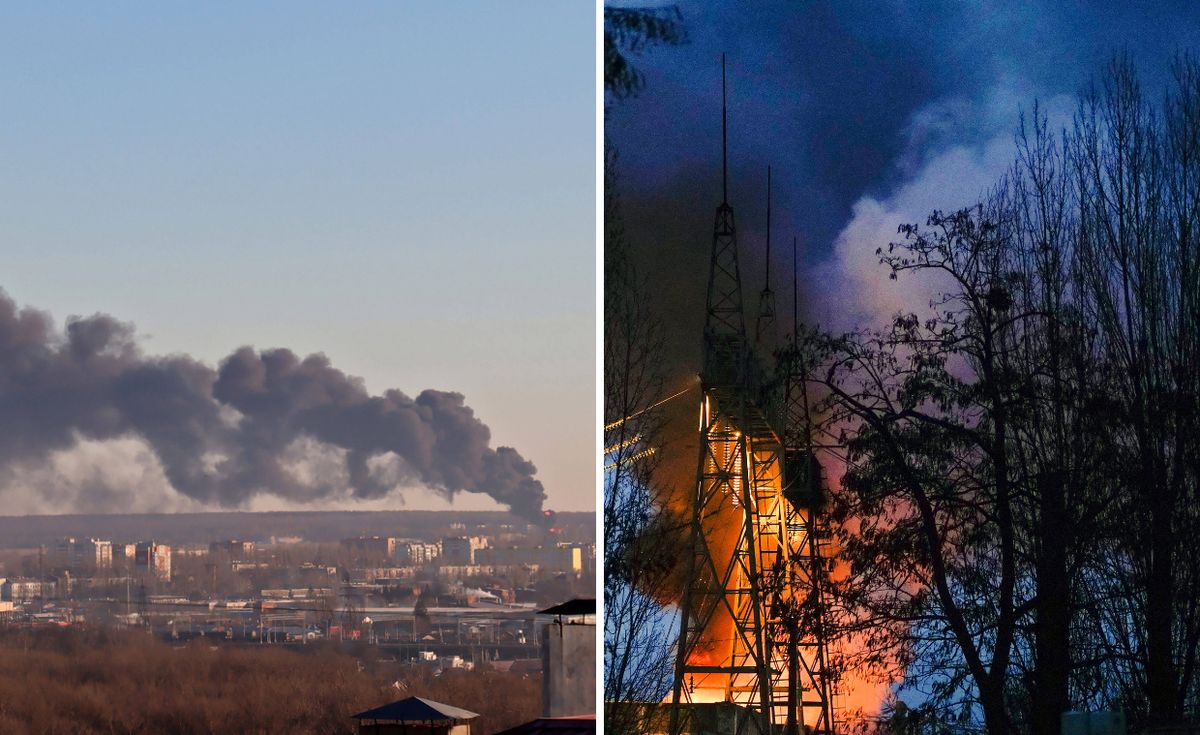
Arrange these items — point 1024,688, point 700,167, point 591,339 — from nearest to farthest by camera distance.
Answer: point 1024,688, point 700,167, point 591,339

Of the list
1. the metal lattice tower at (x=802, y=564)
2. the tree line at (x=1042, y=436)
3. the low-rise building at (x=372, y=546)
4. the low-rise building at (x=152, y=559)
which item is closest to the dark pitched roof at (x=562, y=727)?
the metal lattice tower at (x=802, y=564)

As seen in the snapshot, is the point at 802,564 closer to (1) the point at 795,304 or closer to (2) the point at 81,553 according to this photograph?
(1) the point at 795,304

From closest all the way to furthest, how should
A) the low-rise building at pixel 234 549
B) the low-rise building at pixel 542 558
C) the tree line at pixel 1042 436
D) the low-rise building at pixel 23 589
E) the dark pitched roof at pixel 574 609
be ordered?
the tree line at pixel 1042 436 < the dark pitched roof at pixel 574 609 < the low-rise building at pixel 23 589 < the low-rise building at pixel 542 558 < the low-rise building at pixel 234 549

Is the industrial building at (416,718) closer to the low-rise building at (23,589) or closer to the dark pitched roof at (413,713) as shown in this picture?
the dark pitched roof at (413,713)

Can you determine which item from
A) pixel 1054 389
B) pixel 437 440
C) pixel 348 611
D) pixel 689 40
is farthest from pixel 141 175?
pixel 1054 389

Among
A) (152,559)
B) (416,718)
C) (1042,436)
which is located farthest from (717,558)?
(152,559)

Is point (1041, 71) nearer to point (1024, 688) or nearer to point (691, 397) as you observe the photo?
point (691, 397)

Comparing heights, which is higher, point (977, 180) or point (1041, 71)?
point (1041, 71)
